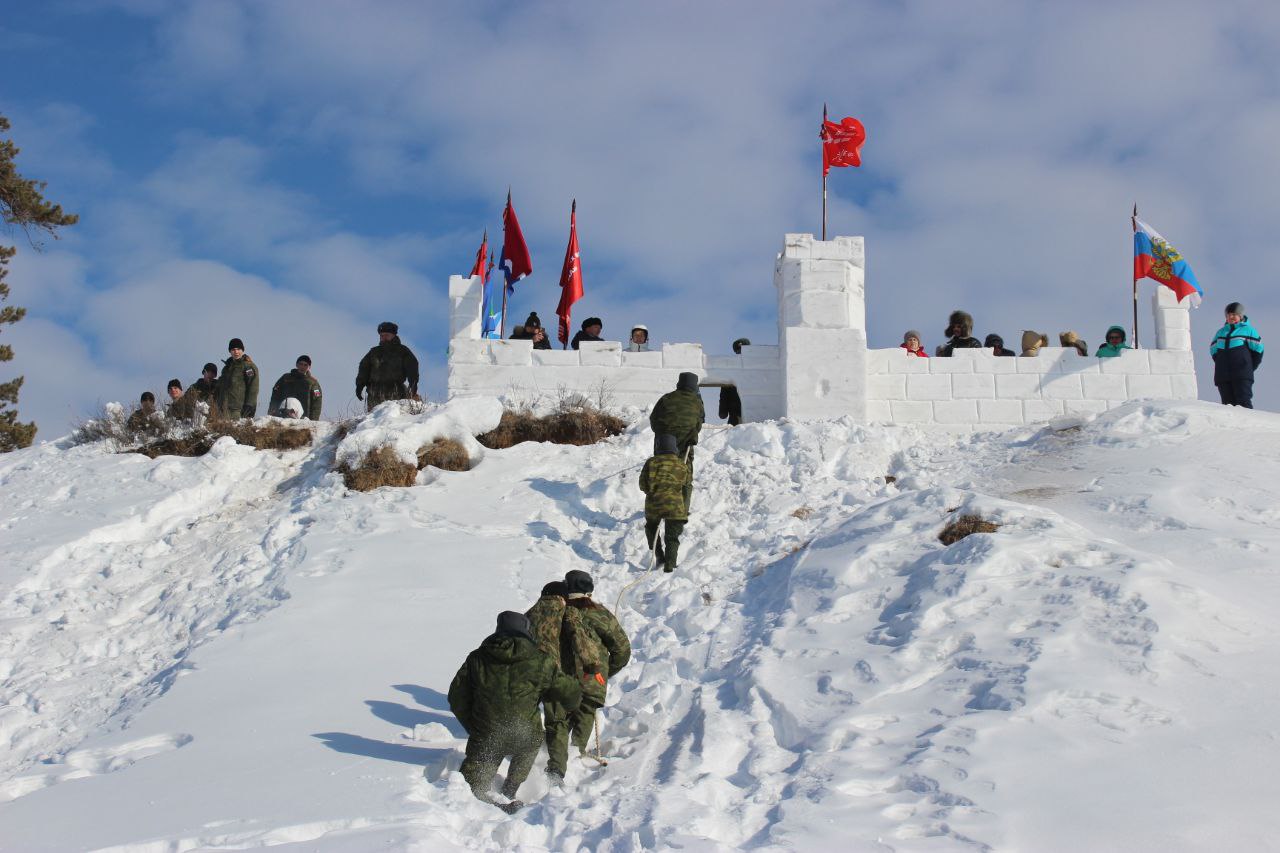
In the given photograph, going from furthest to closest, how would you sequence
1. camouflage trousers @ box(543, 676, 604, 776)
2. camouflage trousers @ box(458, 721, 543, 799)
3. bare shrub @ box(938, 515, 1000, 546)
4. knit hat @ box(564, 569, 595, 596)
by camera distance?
bare shrub @ box(938, 515, 1000, 546) < knit hat @ box(564, 569, 595, 596) < camouflage trousers @ box(543, 676, 604, 776) < camouflage trousers @ box(458, 721, 543, 799)

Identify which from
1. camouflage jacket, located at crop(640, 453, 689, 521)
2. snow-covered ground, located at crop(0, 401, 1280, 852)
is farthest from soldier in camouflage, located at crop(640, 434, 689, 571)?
snow-covered ground, located at crop(0, 401, 1280, 852)

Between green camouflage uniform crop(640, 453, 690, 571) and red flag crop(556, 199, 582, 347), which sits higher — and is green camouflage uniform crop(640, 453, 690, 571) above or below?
below

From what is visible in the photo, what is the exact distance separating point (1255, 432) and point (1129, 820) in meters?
8.11

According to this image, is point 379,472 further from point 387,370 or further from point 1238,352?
point 1238,352

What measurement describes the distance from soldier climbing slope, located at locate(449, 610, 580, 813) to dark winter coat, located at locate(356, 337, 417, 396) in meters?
8.98

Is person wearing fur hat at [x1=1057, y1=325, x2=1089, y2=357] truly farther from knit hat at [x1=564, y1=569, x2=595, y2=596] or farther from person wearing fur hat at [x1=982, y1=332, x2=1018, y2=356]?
knit hat at [x1=564, y1=569, x2=595, y2=596]

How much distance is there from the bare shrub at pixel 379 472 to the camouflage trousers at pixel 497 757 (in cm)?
614

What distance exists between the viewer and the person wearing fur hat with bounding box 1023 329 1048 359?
15332 millimetres

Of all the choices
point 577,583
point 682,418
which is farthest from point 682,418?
point 577,583

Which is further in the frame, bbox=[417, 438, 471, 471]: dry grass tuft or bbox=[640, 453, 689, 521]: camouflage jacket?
bbox=[417, 438, 471, 471]: dry grass tuft

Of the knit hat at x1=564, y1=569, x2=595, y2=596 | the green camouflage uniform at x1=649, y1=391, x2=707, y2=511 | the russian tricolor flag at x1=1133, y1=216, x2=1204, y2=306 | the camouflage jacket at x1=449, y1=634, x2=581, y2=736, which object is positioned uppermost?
the russian tricolor flag at x1=1133, y1=216, x2=1204, y2=306

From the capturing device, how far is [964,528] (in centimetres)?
895

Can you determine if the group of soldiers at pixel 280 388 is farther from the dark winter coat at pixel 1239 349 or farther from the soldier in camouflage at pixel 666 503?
the dark winter coat at pixel 1239 349

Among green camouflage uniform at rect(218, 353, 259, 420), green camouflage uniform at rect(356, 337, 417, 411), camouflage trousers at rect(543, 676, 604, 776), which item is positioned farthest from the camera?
green camouflage uniform at rect(356, 337, 417, 411)
